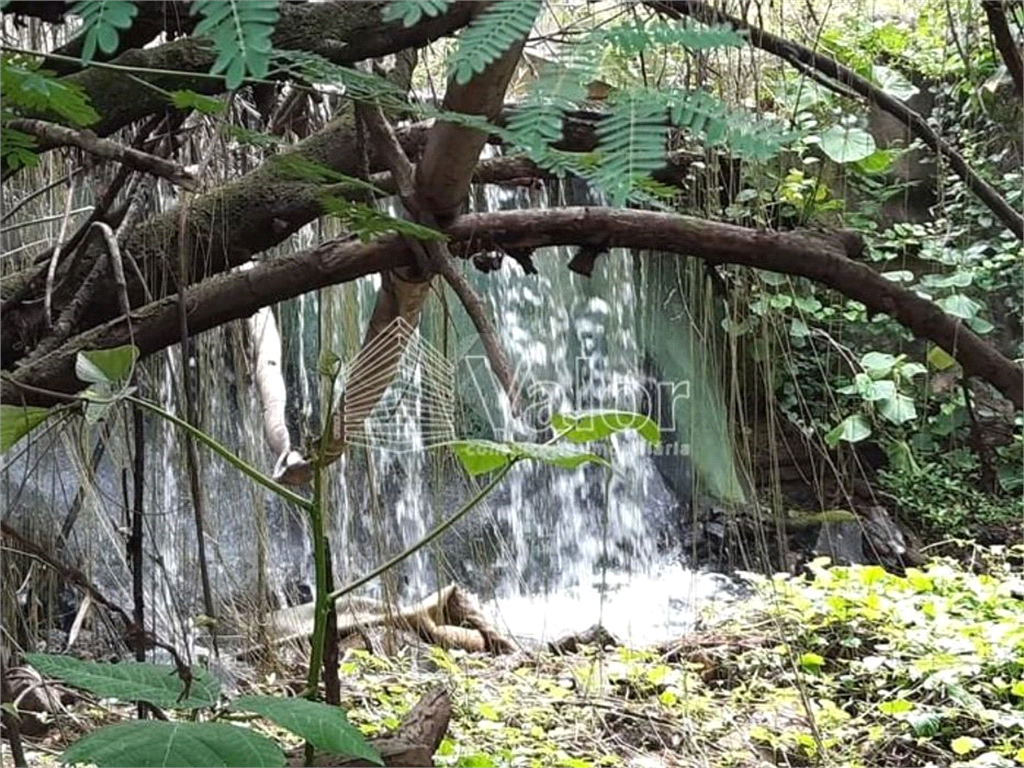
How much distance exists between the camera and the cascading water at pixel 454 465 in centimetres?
130

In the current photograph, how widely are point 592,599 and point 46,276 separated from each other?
6.46ft

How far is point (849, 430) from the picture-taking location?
2082 mm

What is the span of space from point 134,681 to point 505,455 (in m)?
0.20

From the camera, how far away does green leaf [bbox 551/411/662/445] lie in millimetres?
567

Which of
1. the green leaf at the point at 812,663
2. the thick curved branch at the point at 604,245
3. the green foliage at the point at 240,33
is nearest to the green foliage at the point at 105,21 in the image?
the green foliage at the point at 240,33

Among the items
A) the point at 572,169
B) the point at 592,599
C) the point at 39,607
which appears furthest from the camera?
the point at 592,599

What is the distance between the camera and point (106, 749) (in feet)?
1.34

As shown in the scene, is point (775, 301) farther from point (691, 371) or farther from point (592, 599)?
point (592, 599)

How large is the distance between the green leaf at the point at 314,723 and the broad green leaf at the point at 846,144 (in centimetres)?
115

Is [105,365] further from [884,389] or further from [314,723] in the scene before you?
[884,389]

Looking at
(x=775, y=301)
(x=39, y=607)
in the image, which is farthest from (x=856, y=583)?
(x=39, y=607)

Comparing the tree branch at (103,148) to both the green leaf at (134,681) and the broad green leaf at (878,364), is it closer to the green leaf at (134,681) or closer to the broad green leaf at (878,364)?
the green leaf at (134,681)

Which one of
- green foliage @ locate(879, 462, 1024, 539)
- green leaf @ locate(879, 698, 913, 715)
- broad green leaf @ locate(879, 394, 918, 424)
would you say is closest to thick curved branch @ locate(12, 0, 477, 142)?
green leaf @ locate(879, 698, 913, 715)

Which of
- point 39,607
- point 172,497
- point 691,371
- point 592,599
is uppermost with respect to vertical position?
point 691,371
